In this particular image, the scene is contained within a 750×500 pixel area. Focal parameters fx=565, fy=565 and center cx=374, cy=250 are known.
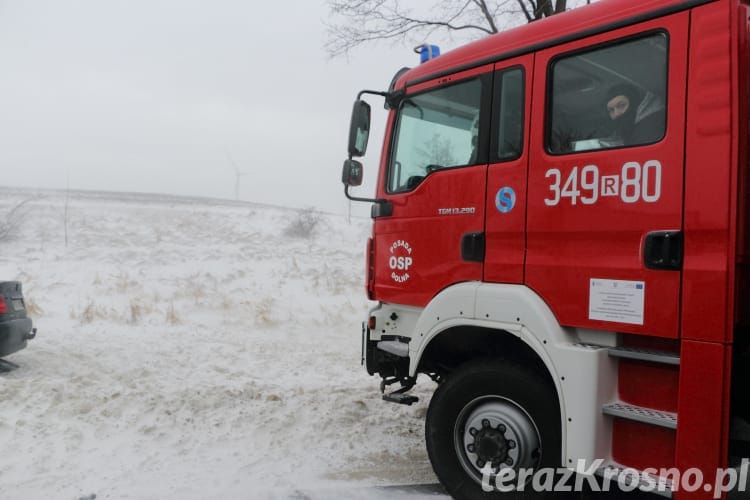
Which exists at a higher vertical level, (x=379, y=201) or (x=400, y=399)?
(x=379, y=201)

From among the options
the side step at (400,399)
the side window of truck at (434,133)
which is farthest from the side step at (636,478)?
the side window of truck at (434,133)

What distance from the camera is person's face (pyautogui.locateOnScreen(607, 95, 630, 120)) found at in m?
3.11

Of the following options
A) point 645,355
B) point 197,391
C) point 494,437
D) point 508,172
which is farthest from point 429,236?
point 197,391

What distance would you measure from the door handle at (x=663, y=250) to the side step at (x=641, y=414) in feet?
2.43

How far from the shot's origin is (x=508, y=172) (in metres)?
3.54

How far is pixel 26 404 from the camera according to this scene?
17.1 feet

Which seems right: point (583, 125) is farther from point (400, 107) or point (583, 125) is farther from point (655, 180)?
point (400, 107)

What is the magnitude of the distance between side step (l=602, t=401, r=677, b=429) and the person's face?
1.57 meters

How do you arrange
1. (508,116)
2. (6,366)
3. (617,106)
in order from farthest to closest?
(6,366) → (508,116) → (617,106)

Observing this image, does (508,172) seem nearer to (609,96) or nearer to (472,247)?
(472,247)

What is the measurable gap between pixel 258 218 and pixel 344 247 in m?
6.72

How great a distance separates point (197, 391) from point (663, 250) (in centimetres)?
474

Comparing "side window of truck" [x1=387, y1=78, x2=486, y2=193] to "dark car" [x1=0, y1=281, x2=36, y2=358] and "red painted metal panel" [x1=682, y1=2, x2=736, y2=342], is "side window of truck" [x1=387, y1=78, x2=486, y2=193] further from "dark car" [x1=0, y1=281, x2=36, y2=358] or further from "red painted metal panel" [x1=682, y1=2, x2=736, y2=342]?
"dark car" [x1=0, y1=281, x2=36, y2=358]

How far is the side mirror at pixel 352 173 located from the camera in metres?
4.58
